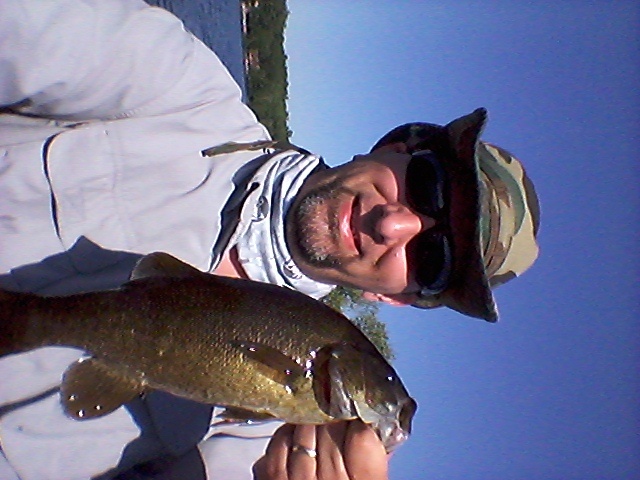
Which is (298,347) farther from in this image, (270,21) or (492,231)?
(270,21)

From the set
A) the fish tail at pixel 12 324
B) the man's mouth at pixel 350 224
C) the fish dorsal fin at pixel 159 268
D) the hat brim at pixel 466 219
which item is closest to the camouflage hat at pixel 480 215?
the hat brim at pixel 466 219

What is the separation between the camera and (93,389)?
2.60m

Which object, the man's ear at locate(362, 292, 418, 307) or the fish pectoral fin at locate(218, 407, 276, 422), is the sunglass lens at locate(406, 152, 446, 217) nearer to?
the man's ear at locate(362, 292, 418, 307)

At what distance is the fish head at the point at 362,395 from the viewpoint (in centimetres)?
260


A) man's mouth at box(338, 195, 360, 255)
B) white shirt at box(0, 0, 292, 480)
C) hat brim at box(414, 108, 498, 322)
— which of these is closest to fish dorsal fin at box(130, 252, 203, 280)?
white shirt at box(0, 0, 292, 480)

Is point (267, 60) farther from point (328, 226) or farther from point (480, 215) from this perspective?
point (480, 215)

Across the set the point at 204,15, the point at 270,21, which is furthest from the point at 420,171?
the point at 270,21

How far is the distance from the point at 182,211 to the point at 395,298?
1.92 metres

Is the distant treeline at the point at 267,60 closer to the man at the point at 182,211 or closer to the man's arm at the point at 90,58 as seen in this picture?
the man at the point at 182,211

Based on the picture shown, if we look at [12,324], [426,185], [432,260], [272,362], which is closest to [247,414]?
[272,362]

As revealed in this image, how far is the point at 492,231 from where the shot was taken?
402 centimetres

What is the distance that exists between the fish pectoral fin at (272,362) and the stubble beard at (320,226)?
1.44m

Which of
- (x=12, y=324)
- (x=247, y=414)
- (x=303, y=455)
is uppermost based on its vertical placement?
(x=12, y=324)

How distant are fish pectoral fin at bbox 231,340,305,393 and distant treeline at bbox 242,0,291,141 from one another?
1276 inches
